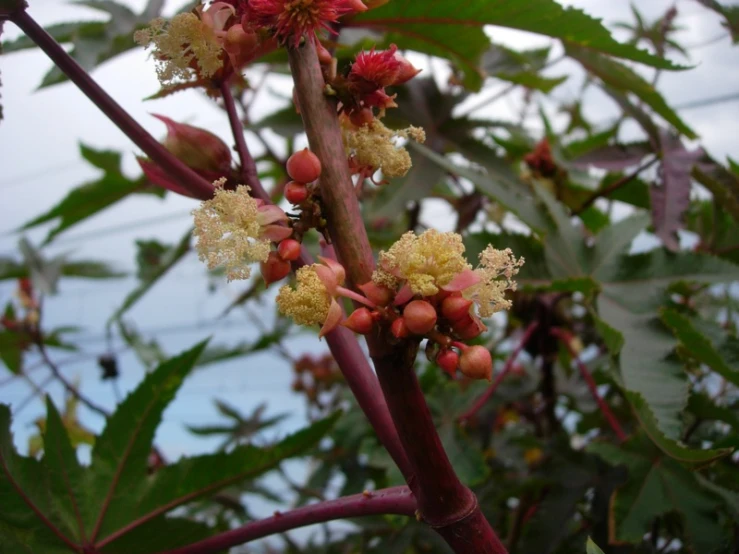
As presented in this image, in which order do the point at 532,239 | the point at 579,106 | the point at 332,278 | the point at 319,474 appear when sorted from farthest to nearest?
the point at 579,106, the point at 319,474, the point at 532,239, the point at 332,278

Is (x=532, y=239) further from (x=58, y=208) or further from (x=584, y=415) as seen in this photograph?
(x=58, y=208)

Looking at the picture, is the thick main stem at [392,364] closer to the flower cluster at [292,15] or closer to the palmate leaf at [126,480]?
the flower cluster at [292,15]

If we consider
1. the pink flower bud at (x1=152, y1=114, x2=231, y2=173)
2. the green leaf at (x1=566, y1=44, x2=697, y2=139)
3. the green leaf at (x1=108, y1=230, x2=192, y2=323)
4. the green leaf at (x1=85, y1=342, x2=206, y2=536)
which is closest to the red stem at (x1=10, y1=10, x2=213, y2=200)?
the pink flower bud at (x1=152, y1=114, x2=231, y2=173)

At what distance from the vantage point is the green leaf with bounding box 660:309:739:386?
506mm

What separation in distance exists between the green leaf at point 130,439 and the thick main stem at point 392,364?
0.26m

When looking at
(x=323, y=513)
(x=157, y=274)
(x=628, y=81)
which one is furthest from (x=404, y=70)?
(x=157, y=274)

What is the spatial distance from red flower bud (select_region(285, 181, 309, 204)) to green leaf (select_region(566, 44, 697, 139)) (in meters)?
0.44

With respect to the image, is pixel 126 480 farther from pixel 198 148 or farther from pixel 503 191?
pixel 503 191

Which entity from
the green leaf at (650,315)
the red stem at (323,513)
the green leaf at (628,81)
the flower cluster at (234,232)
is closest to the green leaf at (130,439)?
the red stem at (323,513)

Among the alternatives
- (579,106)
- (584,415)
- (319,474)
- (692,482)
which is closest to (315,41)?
(692,482)

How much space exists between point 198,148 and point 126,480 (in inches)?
12.1

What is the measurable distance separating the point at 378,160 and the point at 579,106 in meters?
1.22

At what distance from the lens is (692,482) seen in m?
0.59

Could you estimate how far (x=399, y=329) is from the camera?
0.85 feet
